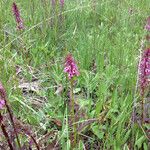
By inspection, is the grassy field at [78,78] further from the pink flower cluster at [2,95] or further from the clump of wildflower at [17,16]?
the pink flower cluster at [2,95]

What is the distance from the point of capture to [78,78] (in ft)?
8.04

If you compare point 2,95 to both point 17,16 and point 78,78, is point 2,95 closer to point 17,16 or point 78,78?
point 78,78

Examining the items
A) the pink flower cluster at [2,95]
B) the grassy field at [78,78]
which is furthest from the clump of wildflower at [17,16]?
the pink flower cluster at [2,95]

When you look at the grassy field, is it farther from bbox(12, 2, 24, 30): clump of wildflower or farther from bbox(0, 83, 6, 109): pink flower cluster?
bbox(0, 83, 6, 109): pink flower cluster

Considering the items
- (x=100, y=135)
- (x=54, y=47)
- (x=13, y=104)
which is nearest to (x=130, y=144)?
(x=100, y=135)

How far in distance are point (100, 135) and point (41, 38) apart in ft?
4.69

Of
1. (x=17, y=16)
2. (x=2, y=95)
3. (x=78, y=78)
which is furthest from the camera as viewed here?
(x=17, y=16)

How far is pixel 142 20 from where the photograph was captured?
149 inches

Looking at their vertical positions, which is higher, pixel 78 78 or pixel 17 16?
pixel 17 16

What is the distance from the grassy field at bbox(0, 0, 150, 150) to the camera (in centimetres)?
195

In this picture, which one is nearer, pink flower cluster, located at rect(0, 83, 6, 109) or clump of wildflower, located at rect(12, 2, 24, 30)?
pink flower cluster, located at rect(0, 83, 6, 109)

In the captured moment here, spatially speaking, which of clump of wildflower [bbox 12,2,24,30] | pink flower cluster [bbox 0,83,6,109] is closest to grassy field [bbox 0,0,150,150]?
clump of wildflower [bbox 12,2,24,30]

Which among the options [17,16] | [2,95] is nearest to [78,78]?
[17,16]

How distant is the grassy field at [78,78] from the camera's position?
1.95 metres
